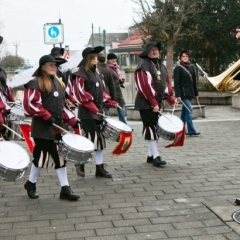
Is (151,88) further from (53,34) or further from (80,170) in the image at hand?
(53,34)

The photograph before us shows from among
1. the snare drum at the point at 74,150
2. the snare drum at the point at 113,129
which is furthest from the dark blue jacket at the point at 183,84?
the snare drum at the point at 74,150

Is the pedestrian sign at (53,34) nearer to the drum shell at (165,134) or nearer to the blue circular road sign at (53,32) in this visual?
the blue circular road sign at (53,32)

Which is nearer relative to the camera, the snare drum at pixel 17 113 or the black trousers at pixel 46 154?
the black trousers at pixel 46 154

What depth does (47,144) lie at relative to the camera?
19.7 ft

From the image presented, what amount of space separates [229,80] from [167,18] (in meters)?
16.1

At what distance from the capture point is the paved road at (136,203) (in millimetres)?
4848

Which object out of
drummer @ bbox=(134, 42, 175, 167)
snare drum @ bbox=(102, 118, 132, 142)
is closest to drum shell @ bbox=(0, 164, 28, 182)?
snare drum @ bbox=(102, 118, 132, 142)

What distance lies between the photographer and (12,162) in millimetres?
5023

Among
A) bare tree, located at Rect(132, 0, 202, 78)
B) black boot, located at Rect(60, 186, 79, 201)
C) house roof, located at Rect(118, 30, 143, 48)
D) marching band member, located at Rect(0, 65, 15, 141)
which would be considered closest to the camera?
black boot, located at Rect(60, 186, 79, 201)

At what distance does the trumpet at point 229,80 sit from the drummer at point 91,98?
2.22 m

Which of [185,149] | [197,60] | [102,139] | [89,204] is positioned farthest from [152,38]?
[89,204]

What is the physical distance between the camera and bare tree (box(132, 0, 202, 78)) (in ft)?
66.1

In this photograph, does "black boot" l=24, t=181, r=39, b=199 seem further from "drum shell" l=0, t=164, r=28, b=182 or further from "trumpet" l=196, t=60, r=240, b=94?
"trumpet" l=196, t=60, r=240, b=94

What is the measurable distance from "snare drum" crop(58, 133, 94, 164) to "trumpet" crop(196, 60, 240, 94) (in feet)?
5.24
